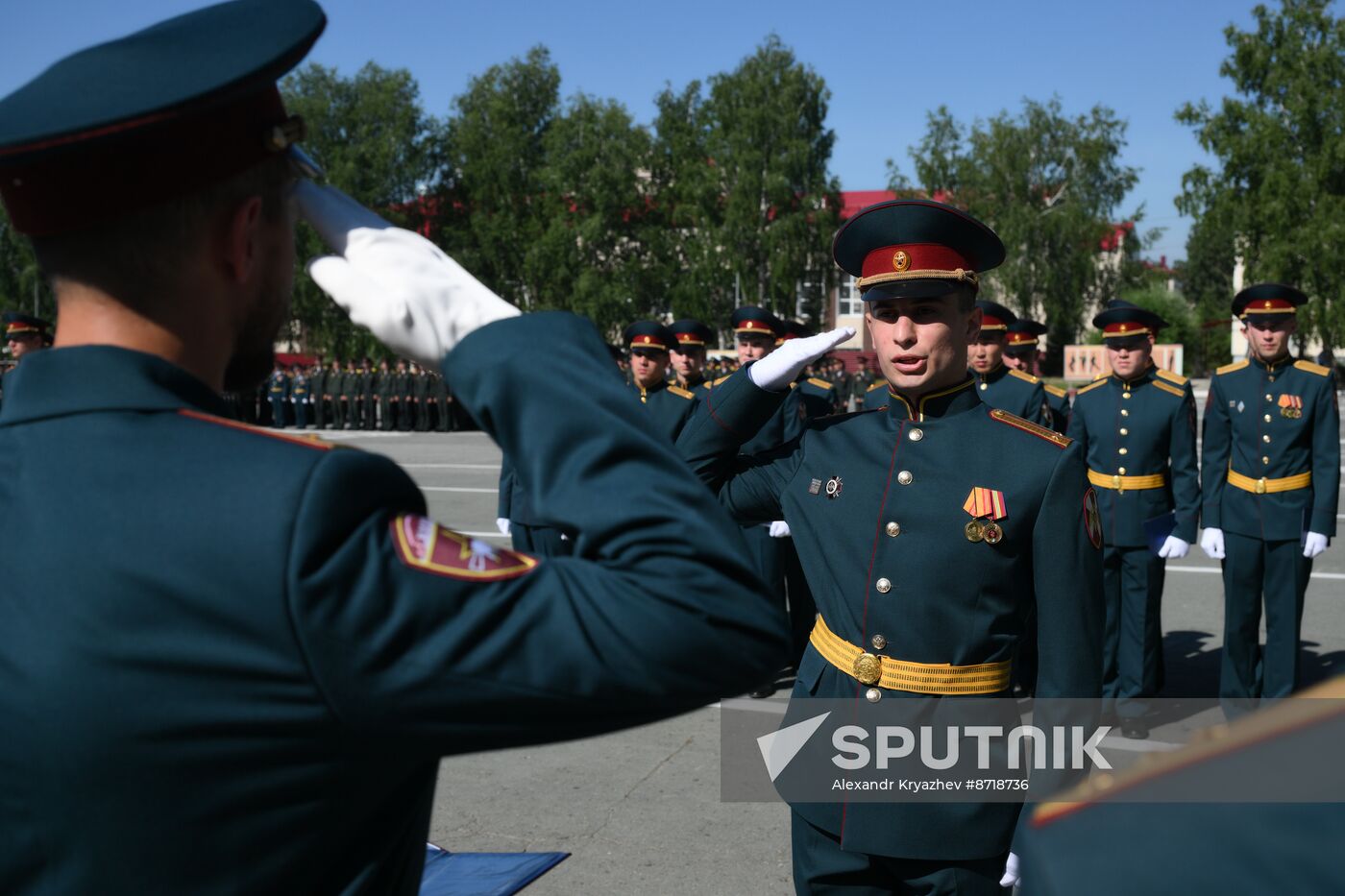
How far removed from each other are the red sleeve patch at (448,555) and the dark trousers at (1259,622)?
602 cm

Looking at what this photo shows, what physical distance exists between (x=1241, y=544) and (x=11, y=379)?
21.3 ft

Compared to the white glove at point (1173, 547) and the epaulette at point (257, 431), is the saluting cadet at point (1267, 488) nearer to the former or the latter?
the white glove at point (1173, 547)

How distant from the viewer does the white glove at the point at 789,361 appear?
269 cm

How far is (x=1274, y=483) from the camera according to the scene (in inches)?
251

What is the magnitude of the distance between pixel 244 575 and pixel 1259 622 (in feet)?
20.7

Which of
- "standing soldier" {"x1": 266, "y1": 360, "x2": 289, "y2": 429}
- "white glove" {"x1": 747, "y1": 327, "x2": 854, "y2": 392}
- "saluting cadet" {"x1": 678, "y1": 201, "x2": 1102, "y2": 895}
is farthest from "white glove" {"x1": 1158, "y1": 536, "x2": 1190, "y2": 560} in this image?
"standing soldier" {"x1": 266, "y1": 360, "x2": 289, "y2": 429}

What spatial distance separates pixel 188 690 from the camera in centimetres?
103

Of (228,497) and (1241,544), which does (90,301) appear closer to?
(228,497)

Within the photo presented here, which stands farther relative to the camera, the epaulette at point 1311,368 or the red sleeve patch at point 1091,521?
the epaulette at point 1311,368

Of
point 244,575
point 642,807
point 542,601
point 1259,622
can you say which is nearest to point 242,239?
point 244,575

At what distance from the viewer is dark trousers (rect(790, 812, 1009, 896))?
2.54m

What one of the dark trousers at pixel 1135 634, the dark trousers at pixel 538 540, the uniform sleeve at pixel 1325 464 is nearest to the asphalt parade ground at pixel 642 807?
the dark trousers at pixel 1135 634

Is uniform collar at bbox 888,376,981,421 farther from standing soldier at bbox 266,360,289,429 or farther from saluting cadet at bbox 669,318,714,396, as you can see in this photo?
standing soldier at bbox 266,360,289,429

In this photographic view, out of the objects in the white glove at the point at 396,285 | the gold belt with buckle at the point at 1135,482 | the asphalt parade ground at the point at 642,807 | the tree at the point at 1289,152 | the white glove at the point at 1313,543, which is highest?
the tree at the point at 1289,152
